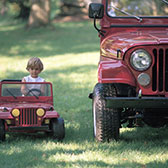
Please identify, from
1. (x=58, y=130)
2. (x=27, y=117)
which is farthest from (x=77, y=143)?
(x=27, y=117)

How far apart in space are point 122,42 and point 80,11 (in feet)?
106

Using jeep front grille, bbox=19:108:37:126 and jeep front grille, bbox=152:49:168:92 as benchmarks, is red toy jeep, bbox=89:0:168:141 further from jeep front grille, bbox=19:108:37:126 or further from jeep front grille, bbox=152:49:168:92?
jeep front grille, bbox=19:108:37:126

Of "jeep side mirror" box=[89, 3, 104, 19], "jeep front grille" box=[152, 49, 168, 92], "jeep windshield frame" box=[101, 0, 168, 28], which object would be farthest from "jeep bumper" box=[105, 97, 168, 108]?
"jeep windshield frame" box=[101, 0, 168, 28]

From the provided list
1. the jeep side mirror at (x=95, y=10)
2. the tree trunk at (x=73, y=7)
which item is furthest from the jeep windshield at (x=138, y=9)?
the tree trunk at (x=73, y=7)

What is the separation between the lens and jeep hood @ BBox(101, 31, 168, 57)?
4527mm

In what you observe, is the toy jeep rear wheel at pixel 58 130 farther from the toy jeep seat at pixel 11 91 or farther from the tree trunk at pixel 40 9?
the tree trunk at pixel 40 9

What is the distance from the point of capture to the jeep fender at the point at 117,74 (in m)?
4.47

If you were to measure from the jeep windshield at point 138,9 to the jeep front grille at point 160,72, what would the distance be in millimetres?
1402

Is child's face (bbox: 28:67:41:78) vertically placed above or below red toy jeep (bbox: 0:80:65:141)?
above

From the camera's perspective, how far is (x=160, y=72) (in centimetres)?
453

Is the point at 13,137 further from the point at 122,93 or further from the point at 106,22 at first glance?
the point at 106,22

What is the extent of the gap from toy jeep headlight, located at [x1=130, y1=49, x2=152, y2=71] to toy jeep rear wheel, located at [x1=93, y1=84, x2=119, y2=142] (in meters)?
0.42

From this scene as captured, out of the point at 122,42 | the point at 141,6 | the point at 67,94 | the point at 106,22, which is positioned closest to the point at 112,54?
the point at 122,42

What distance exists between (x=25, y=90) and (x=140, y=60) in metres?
1.73
